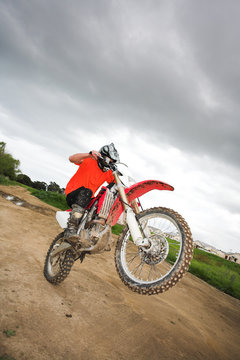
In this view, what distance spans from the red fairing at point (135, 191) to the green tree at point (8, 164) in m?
43.2

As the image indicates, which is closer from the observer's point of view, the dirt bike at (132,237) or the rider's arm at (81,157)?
the dirt bike at (132,237)

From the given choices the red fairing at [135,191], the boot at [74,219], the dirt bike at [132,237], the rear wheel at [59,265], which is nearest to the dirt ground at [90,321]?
the rear wheel at [59,265]

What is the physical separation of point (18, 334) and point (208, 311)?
497 cm

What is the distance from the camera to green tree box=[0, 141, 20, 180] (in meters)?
39.8

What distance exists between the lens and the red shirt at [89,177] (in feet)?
11.1

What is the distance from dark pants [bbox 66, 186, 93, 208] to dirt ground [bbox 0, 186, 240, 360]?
4.61 ft

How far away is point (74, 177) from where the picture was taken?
354 centimetres

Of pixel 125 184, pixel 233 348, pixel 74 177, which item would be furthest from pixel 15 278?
pixel 233 348

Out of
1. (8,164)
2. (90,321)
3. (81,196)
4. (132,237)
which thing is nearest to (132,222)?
(132,237)

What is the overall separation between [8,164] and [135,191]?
146 ft

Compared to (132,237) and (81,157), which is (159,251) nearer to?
(132,237)

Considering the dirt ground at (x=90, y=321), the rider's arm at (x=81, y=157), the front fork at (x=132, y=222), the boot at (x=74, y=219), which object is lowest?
the dirt ground at (x=90, y=321)

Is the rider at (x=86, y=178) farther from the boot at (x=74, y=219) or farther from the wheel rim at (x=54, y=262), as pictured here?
the wheel rim at (x=54, y=262)

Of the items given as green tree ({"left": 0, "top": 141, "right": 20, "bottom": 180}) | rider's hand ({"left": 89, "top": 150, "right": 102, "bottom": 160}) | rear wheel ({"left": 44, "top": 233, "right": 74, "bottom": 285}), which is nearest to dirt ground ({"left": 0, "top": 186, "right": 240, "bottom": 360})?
rear wheel ({"left": 44, "top": 233, "right": 74, "bottom": 285})
